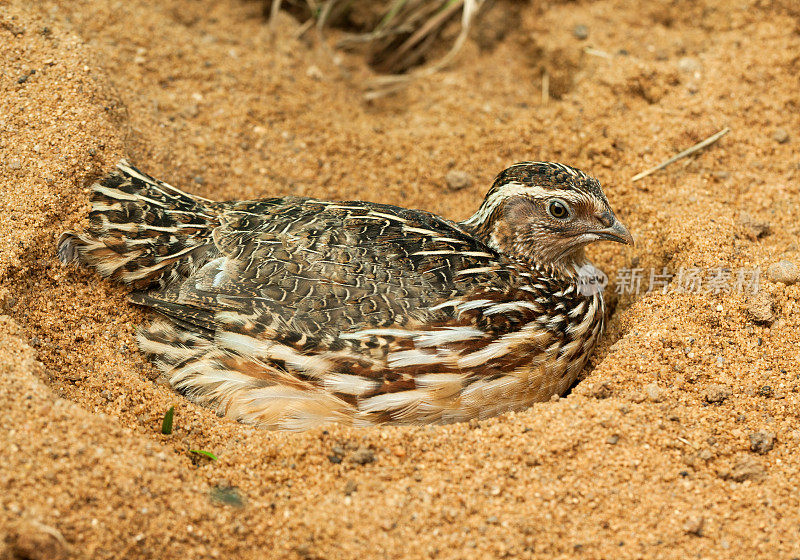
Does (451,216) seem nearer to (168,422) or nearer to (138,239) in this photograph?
(138,239)

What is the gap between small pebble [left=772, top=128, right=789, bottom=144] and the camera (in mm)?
6641

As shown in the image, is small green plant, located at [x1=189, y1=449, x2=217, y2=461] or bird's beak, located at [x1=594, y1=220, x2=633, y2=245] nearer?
small green plant, located at [x1=189, y1=449, x2=217, y2=461]

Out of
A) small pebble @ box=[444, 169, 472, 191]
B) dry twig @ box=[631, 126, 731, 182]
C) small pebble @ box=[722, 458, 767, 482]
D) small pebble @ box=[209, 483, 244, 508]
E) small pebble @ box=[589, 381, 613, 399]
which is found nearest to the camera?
small pebble @ box=[209, 483, 244, 508]

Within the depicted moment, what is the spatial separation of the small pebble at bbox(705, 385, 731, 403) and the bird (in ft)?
2.93

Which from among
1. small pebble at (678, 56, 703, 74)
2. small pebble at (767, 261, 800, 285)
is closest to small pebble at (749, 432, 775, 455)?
small pebble at (767, 261, 800, 285)

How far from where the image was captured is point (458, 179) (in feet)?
22.4

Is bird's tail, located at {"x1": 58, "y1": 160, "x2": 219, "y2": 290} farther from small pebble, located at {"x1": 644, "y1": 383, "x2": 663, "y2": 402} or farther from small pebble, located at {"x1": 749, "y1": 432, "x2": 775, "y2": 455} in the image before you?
small pebble, located at {"x1": 749, "y1": 432, "x2": 775, "y2": 455}

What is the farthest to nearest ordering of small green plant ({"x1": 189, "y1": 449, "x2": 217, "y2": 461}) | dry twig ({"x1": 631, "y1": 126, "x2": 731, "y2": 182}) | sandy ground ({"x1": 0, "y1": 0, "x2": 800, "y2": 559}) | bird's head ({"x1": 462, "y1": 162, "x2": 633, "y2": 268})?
dry twig ({"x1": 631, "y1": 126, "x2": 731, "y2": 182})
bird's head ({"x1": 462, "y1": 162, "x2": 633, "y2": 268})
small green plant ({"x1": 189, "y1": 449, "x2": 217, "y2": 461})
sandy ground ({"x1": 0, "y1": 0, "x2": 800, "y2": 559})

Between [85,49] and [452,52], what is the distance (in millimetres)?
3567

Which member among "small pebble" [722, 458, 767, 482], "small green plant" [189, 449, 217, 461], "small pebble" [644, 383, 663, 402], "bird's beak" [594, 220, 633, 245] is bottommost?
"small green plant" [189, 449, 217, 461]

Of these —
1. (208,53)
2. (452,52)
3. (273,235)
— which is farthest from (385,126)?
(273,235)

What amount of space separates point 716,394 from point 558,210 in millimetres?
1657

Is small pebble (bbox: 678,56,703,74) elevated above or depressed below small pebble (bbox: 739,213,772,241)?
above

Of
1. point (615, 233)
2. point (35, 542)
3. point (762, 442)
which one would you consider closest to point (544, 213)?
point (615, 233)
